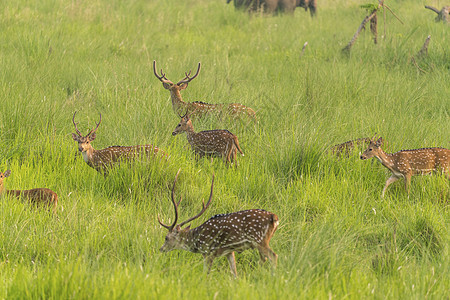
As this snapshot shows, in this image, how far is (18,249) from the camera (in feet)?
15.9

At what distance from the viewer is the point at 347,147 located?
6770 millimetres

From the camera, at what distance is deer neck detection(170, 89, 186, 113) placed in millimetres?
8384

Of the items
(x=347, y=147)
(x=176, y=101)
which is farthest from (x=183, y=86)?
(x=347, y=147)

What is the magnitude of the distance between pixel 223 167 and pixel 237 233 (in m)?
2.20

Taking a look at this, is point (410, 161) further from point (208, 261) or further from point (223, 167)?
point (208, 261)

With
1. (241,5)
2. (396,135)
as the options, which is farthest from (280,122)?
(241,5)

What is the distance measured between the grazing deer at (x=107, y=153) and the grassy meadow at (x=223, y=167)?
10 centimetres

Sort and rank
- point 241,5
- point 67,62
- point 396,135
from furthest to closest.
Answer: point 241,5 < point 67,62 < point 396,135

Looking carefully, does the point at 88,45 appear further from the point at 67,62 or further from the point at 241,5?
the point at 241,5

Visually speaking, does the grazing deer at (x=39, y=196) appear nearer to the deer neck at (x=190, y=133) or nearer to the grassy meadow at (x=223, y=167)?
the grassy meadow at (x=223, y=167)

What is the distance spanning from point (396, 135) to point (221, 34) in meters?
7.94

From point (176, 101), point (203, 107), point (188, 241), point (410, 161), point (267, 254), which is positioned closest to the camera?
point (267, 254)

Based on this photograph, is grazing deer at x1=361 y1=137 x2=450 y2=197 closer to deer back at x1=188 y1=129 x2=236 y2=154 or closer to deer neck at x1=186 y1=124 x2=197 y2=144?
deer back at x1=188 y1=129 x2=236 y2=154

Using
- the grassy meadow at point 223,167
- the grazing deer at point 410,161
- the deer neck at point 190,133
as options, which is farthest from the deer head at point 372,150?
the deer neck at point 190,133
